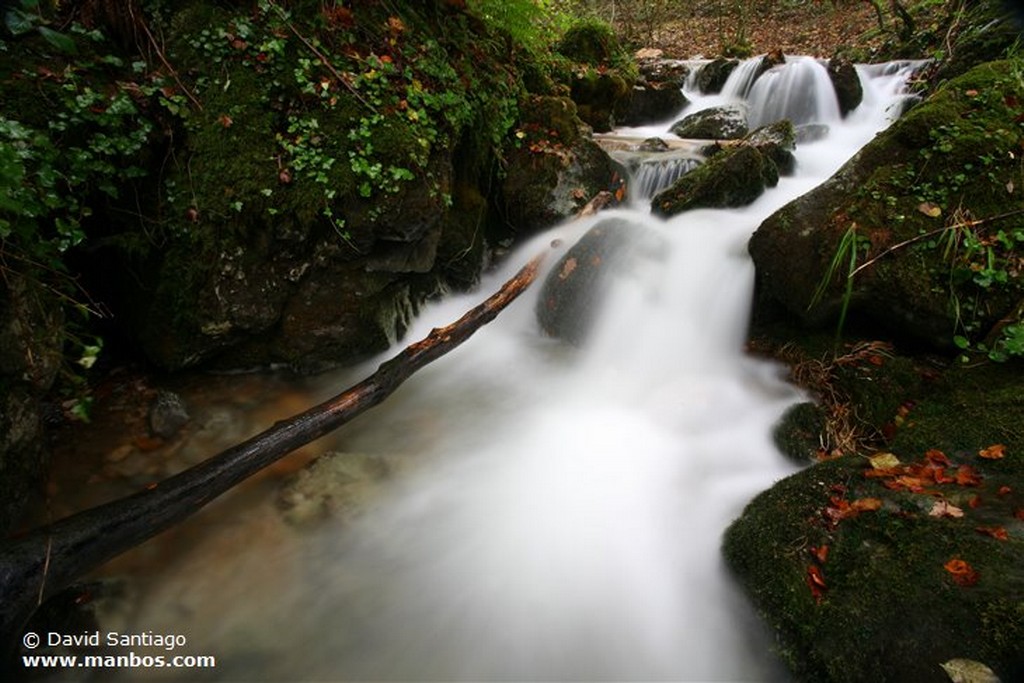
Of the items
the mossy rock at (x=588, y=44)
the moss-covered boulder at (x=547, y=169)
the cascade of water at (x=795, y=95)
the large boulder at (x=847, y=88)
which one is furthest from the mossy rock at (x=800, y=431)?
the large boulder at (x=847, y=88)

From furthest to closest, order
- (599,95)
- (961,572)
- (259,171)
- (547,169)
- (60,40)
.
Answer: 1. (599,95)
2. (547,169)
3. (259,171)
4. (961,572)
5. (60,40)

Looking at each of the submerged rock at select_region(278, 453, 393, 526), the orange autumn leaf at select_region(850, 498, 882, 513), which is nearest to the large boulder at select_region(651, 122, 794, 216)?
the orange autumn leaf at select_region(850, 498, 882, 513)

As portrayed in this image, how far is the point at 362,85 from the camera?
3793 millimetres

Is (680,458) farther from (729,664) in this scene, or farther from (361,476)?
(361,476)

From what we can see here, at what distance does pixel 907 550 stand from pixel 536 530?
6.04ft

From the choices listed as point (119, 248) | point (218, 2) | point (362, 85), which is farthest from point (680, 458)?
point (218, 2)

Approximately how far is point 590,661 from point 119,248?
3.94 m

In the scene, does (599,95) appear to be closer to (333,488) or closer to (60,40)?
(333,488)

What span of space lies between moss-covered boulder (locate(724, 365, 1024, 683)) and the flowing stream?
27 centimetres

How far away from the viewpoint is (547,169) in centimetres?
586

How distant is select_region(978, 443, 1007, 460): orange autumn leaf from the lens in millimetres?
2421

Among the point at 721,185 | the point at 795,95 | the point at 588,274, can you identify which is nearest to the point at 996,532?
the point at 588,274

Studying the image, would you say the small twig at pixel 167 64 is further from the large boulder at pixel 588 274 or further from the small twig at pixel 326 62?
the large boulder at pixel 588 274

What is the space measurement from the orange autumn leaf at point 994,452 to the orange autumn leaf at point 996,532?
59 cm
